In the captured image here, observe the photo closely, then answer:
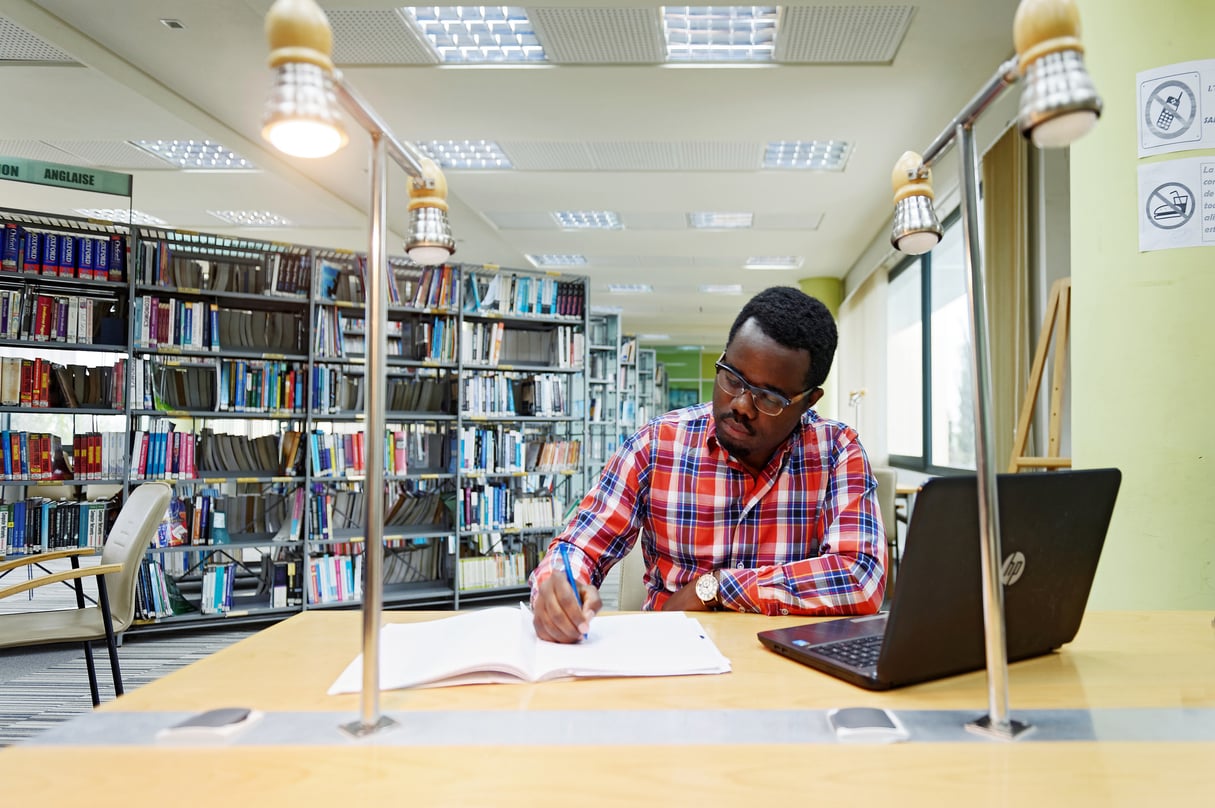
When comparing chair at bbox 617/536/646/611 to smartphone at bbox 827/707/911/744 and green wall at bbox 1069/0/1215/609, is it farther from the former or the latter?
green wall at bbox 1069/0/1215/609

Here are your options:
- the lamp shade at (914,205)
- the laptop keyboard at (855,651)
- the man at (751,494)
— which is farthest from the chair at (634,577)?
the lamp shade at (914,205)

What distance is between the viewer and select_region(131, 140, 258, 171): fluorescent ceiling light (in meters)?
4.95

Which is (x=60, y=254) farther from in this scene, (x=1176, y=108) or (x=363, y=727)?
(x=1176, y=108)

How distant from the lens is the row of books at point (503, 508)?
14.2ft

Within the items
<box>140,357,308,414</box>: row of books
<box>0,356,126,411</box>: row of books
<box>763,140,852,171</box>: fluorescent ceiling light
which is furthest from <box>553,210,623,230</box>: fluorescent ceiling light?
<box>0,356,126,411</box>: row of books

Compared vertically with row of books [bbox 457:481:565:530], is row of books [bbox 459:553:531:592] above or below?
below

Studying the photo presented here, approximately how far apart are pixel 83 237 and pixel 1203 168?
4.63m

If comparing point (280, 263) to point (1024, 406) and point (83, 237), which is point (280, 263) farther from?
point (1024, 406)

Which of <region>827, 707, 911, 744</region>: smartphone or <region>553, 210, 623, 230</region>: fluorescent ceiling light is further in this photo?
<region>553, 210, 623, 230</region>: fluorescent ceiling light

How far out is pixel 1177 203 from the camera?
175 cm

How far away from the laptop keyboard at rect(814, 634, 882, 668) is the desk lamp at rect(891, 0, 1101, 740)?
0.57 ft

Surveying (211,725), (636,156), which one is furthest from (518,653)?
(636,156)

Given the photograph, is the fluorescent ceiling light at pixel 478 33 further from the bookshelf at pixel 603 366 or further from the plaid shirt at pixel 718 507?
the bookshelf at pixel 603 366

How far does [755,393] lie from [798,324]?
17 cm
